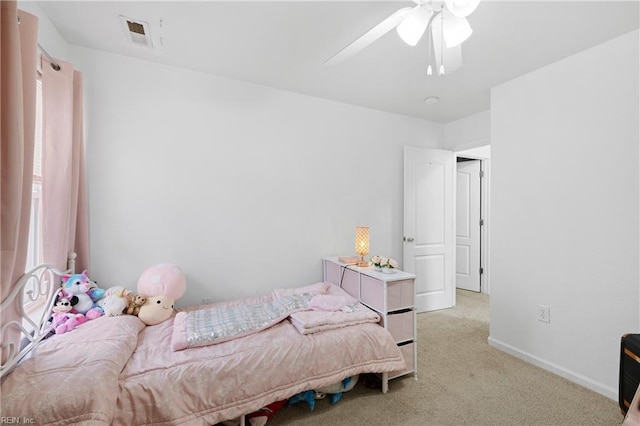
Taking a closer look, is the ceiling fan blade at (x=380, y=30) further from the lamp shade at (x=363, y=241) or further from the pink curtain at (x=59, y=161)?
the pink curtain at (x=59, y=161)


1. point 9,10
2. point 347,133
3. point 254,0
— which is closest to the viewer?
point 9,10

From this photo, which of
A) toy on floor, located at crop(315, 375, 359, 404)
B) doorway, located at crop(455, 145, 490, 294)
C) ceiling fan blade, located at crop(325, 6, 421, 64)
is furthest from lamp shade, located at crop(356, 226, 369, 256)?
doorway, located at crop(455, 145, 490, 294)

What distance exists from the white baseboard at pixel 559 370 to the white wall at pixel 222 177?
1.41m

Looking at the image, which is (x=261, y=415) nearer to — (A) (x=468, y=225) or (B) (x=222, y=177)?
(B) (x=222, y=177)

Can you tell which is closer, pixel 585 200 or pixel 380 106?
pixel 585 200

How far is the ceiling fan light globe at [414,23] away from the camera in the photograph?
51.6 inches

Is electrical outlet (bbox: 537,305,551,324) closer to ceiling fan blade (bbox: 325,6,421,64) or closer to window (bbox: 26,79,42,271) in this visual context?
ceiling fan blade (bbox: 325,6,421,64)

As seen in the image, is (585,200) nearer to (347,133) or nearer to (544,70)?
(544,70)

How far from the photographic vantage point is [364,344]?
189cm

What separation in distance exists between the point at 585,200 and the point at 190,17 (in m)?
3.06

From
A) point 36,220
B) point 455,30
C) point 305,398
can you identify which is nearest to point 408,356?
point 305,398

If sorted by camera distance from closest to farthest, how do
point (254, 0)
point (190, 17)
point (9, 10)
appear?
point (9, 10) < point (254, 0) < point (190, 17)

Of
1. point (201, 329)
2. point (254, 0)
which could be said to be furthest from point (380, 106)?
point (201, 329)

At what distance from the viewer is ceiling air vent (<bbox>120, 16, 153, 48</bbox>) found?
1849mm
